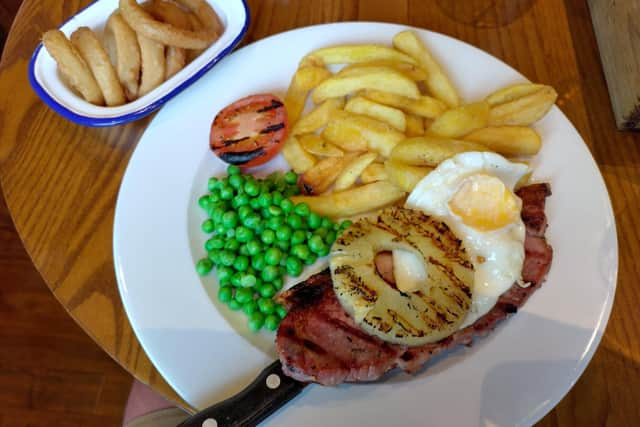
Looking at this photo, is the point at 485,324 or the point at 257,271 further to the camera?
the point at 257,271

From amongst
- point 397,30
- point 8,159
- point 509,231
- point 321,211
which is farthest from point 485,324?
point 8,159

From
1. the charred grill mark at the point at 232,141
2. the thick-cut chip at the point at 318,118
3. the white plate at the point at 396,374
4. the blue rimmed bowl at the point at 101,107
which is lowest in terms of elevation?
the white plate at the point at 396,374

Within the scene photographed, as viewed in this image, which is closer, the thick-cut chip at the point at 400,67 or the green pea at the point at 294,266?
the green pea at the point at 294,266

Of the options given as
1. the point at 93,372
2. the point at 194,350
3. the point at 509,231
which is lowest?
the point at 93,372

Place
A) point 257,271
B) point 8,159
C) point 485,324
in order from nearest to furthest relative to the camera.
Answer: point 485,324
point 257,271
point 8,159

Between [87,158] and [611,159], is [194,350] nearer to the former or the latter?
[87,158]

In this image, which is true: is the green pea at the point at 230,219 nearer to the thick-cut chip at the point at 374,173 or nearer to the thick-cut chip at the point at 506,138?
the thick-cut chip at the point at 374,173

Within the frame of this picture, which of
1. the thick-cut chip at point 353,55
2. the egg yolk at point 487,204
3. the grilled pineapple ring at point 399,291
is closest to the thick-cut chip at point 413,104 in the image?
the thick-cut chip at point 353,55
